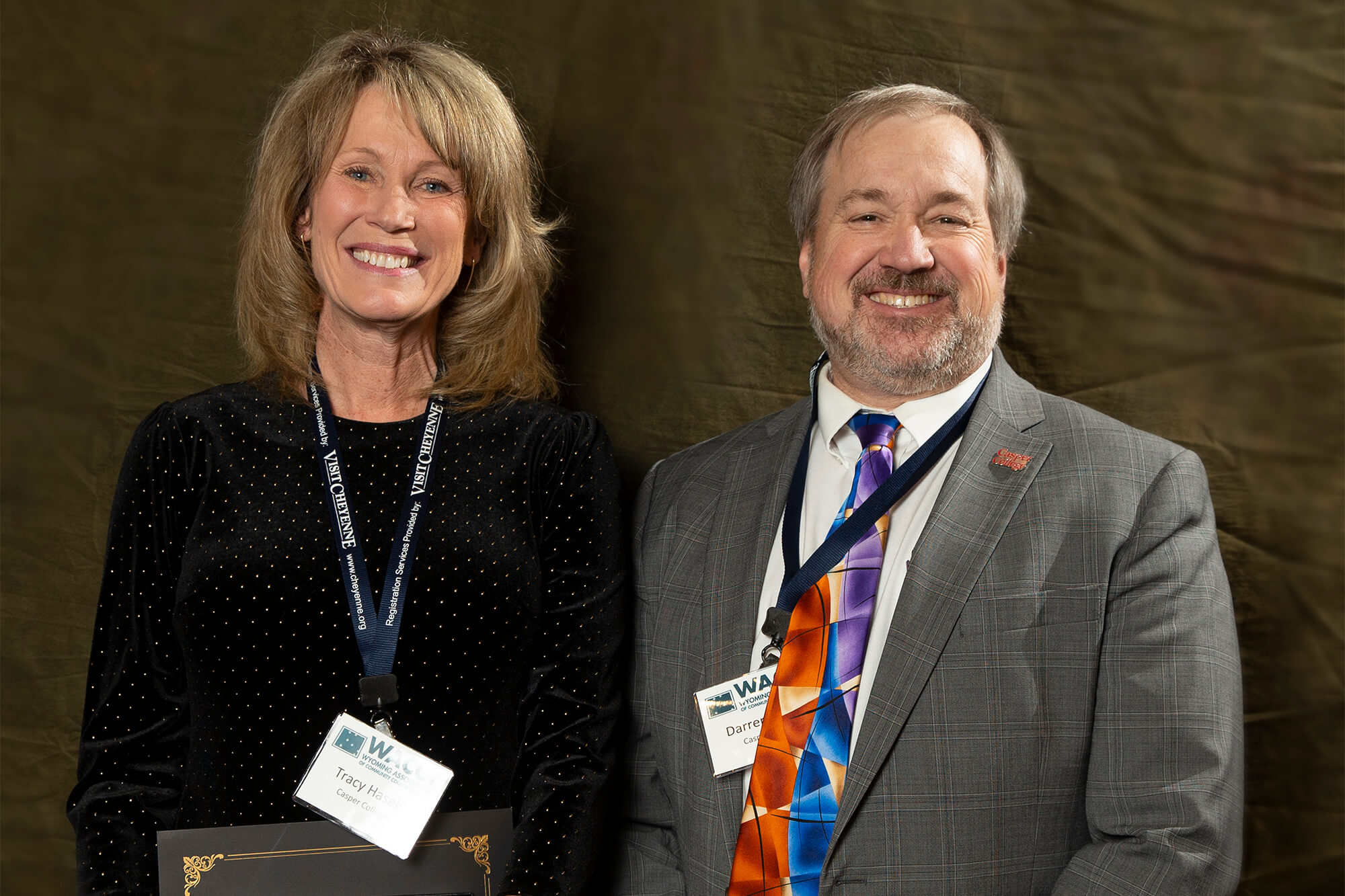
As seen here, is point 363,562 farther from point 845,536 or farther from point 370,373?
point 845,536

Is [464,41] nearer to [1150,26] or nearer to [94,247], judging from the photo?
[94,247]

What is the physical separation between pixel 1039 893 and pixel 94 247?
93.3 inches

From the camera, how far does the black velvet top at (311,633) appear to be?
1.81 meters

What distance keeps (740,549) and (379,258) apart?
0.84 m

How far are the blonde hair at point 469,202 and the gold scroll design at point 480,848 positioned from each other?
755 millimetres

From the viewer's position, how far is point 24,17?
247 centimetres

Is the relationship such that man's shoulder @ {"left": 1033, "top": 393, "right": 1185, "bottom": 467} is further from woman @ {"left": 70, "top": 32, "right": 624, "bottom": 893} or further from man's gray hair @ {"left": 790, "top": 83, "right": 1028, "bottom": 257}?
woman @ {"left": 70, "top": 32, "right": 624, "bottom": 893}

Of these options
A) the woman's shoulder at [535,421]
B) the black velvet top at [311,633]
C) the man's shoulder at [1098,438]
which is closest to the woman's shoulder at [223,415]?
the black velvet top at [311,633]

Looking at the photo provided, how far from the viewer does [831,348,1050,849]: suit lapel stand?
174 centimetres

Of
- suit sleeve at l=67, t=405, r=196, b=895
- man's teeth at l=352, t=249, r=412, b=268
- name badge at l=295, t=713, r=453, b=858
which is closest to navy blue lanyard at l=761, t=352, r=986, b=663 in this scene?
name badge at l=295, t=713, r=453, b=858

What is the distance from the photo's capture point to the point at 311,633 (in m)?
1.83

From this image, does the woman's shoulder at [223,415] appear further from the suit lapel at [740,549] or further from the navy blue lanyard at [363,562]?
the suit lapel at [740,549]

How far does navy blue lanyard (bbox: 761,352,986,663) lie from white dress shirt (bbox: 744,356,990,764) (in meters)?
0.03

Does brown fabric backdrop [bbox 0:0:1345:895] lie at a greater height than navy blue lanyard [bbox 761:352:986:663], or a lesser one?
greater
